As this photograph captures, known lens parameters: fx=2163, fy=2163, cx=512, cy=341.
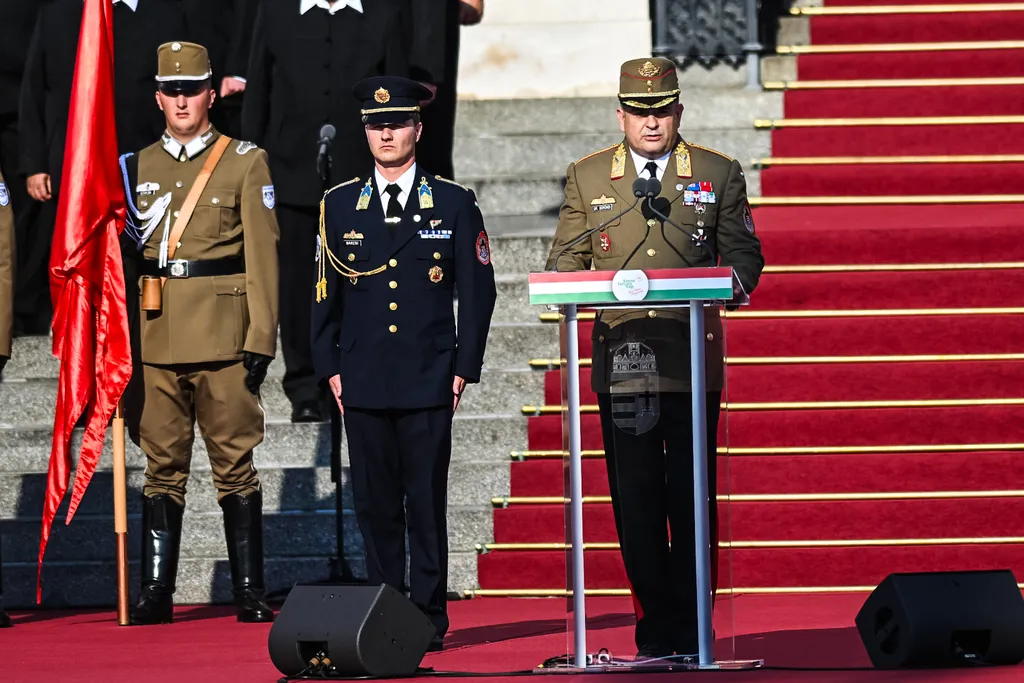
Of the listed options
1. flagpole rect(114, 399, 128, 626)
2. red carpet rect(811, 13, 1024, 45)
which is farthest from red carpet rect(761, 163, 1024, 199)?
flagpole rect(114, 399, 128, 626)

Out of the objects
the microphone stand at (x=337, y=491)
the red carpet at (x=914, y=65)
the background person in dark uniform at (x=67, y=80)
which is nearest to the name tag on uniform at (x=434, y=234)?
the microphone stand at (x=337, y=491)

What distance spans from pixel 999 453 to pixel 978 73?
3.13 metres

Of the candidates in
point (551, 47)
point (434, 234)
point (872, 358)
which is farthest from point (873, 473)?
point (551, 47)

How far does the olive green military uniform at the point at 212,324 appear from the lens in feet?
24.2

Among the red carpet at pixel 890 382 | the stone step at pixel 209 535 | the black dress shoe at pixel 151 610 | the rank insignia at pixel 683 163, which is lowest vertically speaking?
the black dress shoe at pixel 151 610

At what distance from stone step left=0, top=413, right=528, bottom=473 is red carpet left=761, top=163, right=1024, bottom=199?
2209mm

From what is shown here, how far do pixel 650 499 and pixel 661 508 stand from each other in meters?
0.04

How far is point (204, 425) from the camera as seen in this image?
7422mm

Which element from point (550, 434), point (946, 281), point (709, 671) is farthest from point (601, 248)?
point (946, 281)

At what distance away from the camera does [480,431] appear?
27.5 ft

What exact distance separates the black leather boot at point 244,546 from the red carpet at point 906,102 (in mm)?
4158

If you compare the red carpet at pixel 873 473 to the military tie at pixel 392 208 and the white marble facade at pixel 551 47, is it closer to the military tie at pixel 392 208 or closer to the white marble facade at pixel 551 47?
the military tie at pixel 392 208

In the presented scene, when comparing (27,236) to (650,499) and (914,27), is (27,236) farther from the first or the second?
(914,27)

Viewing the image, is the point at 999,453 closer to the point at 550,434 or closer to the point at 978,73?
the point at 550,434
